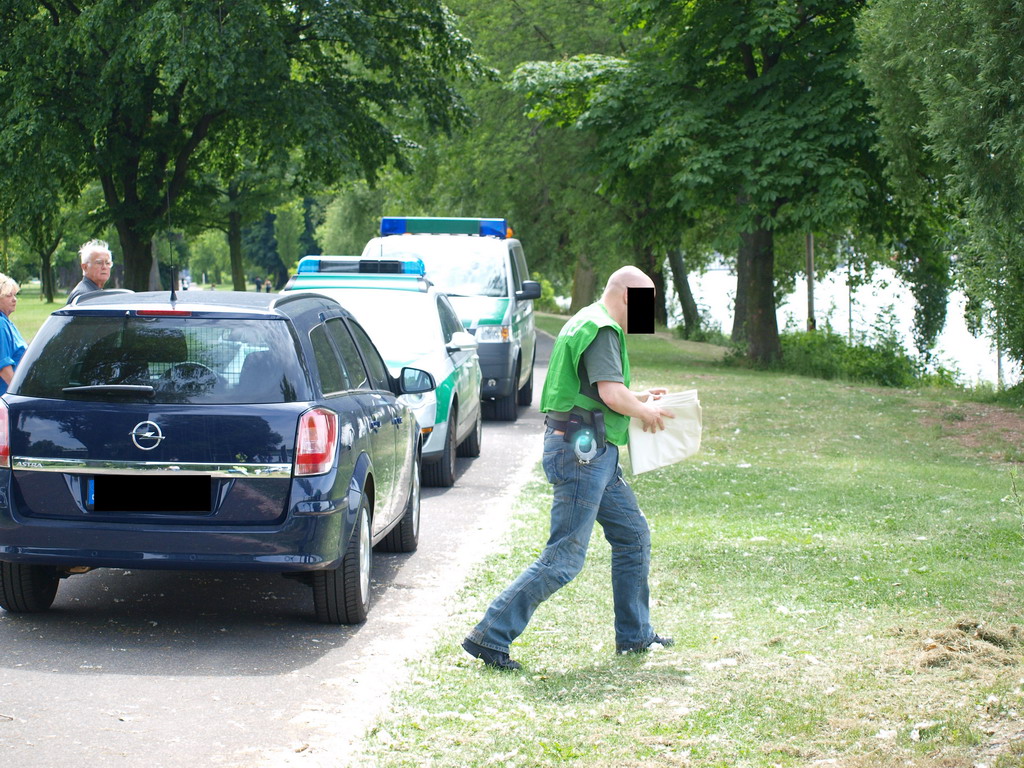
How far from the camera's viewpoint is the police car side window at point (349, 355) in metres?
7.17

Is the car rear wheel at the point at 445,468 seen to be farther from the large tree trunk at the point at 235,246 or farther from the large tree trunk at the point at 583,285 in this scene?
the large tree trunk at the point at 235,246

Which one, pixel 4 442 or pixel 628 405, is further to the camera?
pixel 4 442

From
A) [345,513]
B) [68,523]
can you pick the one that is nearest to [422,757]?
[345,513]

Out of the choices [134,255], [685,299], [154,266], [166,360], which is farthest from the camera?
[685,299]

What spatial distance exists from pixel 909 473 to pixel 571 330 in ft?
23.6

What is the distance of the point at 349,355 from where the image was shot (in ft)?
24.2

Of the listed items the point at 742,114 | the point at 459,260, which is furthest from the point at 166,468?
the point at 742,114

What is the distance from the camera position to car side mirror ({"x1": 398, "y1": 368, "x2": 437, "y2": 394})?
26.7 feet

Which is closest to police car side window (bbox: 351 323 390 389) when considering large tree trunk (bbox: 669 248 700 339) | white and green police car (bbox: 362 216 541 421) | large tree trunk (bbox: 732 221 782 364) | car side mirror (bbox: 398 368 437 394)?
car side mirror (bbox: 398 368 437 394)

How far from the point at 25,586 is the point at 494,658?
2467mm

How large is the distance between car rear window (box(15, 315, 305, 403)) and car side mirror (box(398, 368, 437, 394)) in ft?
6.28

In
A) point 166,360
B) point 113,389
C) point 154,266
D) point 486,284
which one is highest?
point 154,266

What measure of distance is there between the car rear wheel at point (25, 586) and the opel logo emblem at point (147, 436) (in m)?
0.98

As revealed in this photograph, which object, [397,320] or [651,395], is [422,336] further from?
[651,395]
